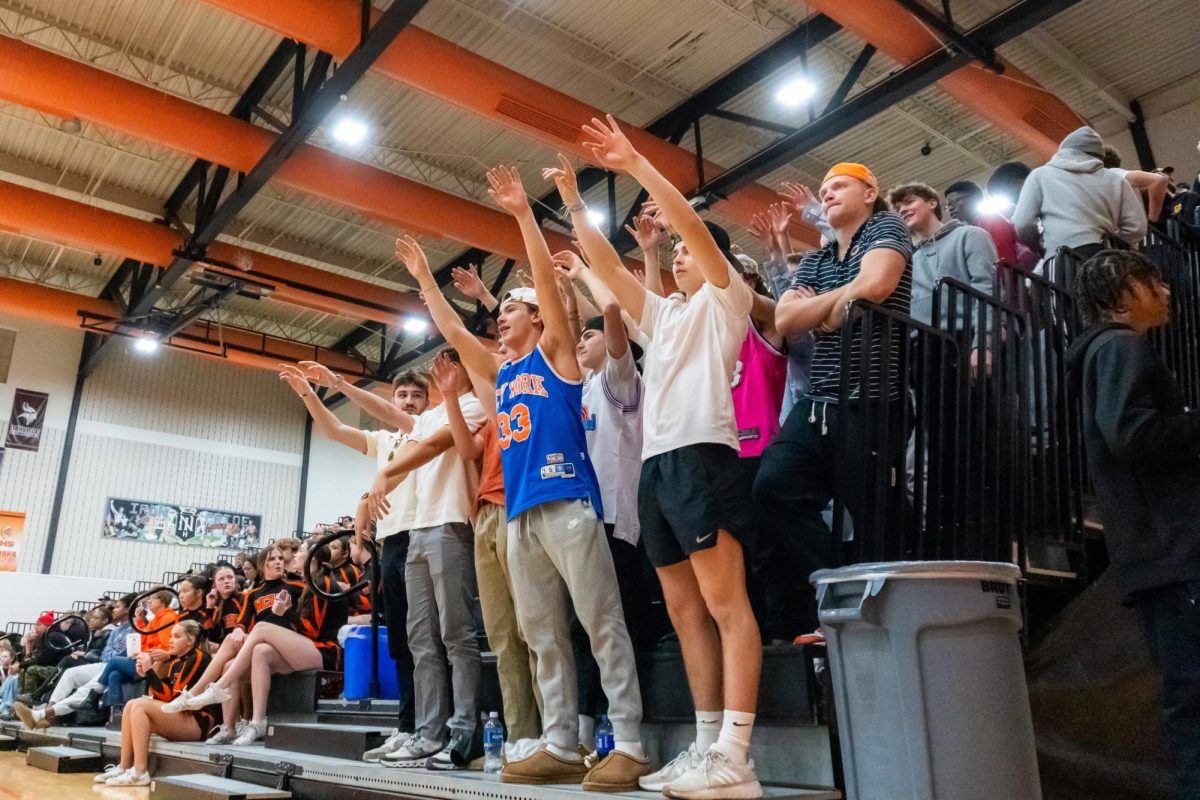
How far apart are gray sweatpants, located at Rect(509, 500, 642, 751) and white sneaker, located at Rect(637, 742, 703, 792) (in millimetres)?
171

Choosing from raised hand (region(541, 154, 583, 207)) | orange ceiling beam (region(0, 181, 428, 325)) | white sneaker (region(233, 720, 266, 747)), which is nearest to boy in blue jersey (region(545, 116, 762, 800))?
raised hand (region(541, 154, 583, 207))

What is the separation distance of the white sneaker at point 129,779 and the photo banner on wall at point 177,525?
10.7m

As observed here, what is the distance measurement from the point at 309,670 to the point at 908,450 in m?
3.79

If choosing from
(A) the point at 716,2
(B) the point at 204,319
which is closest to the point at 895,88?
(A) the point at 716,2

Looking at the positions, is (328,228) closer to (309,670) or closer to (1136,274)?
(309,670)

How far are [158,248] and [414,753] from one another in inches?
326

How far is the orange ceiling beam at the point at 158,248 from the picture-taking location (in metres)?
8.78

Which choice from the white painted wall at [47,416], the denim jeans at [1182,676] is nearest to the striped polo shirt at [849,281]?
the denim jeans at [1182,676]

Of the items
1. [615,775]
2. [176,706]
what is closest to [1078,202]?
[615,775]

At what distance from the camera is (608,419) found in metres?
3.17

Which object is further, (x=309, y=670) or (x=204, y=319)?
(x=204, y=319)

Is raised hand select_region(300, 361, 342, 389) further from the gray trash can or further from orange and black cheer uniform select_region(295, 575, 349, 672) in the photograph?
the gray trash can

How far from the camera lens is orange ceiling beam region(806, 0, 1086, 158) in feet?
20.5

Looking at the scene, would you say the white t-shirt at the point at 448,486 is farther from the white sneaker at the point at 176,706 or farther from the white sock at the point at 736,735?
the white sneaker at the point at 176,706
